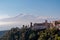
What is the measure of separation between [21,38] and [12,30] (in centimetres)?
504

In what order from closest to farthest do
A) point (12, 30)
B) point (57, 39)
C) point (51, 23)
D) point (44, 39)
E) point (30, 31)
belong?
point (57, 39)
point (44, 39)
point (30, 31)
point (12, 30)
point (51, 23)

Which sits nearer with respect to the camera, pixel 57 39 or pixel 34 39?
pixel 57 39

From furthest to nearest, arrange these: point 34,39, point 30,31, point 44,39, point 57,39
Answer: point 30,31, point 34,39, point 44,39, point 57,39

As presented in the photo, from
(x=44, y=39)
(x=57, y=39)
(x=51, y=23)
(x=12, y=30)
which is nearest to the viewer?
(x=57, y=39)

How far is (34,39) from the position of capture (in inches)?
→ 1302

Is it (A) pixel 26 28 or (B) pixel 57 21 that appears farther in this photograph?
(B) pixel 57 21

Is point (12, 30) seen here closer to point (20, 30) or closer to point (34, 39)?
point (20, 30)

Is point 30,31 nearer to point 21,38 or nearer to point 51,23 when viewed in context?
point 21,38

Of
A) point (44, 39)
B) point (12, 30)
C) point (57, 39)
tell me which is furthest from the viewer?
point (12, 30)

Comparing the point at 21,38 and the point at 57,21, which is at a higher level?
the point at 57,21

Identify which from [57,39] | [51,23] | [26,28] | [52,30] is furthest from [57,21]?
[57,39]

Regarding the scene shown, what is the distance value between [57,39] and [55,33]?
12.2 feet

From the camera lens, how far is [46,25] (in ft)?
140

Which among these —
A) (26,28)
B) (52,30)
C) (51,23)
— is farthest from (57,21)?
(52,30)
